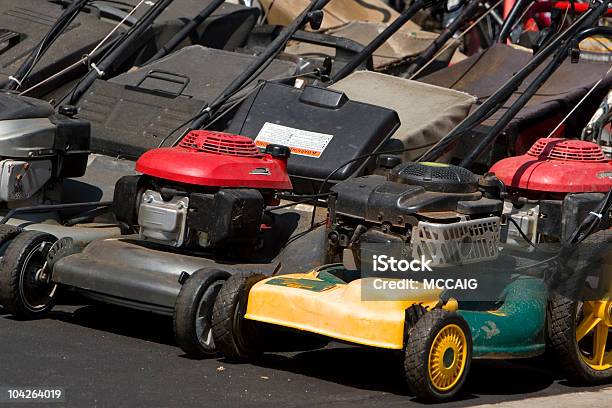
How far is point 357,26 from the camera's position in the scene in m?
10.1

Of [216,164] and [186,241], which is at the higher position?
[216,164]

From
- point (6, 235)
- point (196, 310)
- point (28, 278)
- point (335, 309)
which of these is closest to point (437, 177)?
point (335, 309)

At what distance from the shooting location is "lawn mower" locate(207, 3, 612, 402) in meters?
4.89

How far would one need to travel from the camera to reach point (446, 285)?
206 inches

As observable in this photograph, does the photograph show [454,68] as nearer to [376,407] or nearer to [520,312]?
[520,312]

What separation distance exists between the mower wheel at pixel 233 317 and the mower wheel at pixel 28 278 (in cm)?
96

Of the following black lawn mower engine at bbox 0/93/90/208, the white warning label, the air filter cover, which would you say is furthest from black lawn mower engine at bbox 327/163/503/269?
black lawn mower engine at bbox 0/93/90/208

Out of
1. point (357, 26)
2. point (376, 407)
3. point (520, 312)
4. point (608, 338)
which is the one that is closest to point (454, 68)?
point (357, 26)

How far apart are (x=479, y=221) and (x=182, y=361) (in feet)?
4.49

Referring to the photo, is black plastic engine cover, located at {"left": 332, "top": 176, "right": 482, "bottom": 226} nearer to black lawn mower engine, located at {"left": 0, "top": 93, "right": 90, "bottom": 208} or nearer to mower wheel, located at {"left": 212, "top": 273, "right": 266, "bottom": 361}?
→ mower wheel, located at {"left": 212, "top": 273, "right": 266, "bottom": 361}

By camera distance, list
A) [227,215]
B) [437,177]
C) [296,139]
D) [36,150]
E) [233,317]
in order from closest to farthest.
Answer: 1. [233,317]
2. [437,177]
3. [227,215]
4. [36,150]
5. [296,139]

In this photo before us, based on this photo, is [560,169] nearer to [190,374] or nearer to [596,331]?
[596,331]

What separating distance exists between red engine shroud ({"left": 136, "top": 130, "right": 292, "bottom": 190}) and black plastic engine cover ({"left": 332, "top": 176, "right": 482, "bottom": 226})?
0.47 meters

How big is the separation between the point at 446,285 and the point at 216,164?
46.0 inches
